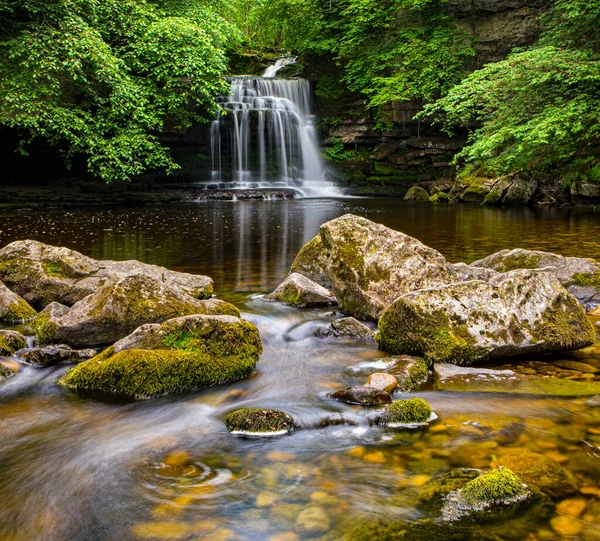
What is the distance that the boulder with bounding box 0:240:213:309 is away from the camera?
6.13 m

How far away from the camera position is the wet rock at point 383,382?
11.9ft

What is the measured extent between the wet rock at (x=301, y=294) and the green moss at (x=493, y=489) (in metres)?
3.89

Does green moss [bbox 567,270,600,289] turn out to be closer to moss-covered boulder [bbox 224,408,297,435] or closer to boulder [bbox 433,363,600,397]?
boulder [bbox 433,363,600,397]

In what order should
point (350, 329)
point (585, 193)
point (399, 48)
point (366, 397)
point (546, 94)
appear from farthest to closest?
1. point (399, 48)
2. point (585, 193)
3. point (546, 94)
4. point (350, 329)
5. point (366, 397)

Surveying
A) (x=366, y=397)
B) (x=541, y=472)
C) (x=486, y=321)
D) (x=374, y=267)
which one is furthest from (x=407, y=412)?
(x=374, y=267)

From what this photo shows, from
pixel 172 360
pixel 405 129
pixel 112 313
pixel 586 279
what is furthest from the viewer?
pixel 405 129

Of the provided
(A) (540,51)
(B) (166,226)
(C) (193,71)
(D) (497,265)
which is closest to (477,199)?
(A) (540,51)

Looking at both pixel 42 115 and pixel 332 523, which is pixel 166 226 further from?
pixel 332 523

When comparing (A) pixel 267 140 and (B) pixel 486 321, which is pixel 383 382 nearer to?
(B) pixel 486 321

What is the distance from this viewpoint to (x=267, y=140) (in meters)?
29.4

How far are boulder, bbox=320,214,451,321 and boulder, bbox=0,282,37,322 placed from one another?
11.9 ft

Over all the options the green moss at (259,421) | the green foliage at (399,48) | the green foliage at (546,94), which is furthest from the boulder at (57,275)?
the green foliage at (399,48)

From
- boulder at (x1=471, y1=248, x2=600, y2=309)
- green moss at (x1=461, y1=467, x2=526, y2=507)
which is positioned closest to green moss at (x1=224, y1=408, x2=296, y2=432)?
green moss at (x1=461, y1=467, x2=526, y2=507)

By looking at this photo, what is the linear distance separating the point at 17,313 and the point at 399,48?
88.5 feet
